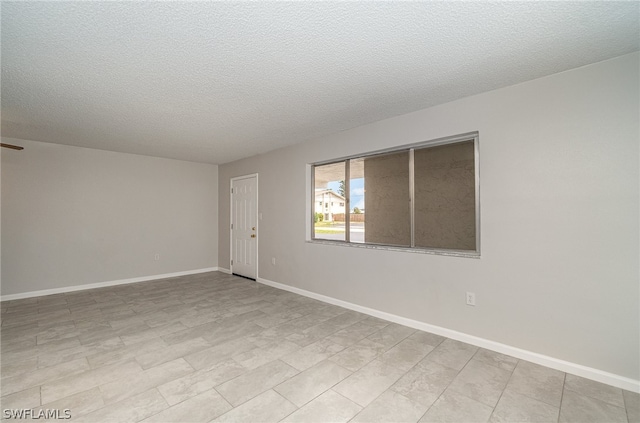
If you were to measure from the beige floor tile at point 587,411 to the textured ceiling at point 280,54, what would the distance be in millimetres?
2515

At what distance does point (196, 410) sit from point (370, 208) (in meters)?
2.92

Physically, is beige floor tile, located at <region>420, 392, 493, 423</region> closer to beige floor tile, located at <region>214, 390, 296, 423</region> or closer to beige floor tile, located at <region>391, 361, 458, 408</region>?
beige floor tile, located at <region>391, 361, 458, 408</region>

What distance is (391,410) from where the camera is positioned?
6.10 feet

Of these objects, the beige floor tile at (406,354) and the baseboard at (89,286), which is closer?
the beige floor tile at (406,354)

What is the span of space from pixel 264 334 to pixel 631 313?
124 inches

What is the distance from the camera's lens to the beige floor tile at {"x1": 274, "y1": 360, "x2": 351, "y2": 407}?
2.01 m

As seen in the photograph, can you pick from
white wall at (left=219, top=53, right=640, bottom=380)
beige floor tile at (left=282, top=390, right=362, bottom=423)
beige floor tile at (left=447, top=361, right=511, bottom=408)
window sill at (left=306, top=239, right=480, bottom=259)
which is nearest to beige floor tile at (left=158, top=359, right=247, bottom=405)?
beige floor tile at (left=282, top=390, right=362, bottom=423)

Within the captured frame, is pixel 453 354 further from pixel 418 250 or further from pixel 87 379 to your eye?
pixel 87 379

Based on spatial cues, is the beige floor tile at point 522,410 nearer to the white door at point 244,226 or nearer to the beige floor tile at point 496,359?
the beige floor tile at point 496,359

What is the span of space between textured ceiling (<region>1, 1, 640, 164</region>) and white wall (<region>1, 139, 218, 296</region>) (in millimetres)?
1579

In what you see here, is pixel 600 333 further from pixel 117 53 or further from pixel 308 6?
pixel 117 53

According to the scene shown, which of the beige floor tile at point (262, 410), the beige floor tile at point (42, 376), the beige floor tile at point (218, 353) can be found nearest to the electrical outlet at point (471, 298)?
the beige floor tile at point (262, 410)

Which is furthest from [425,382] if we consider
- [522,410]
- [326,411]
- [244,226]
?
[244,226]

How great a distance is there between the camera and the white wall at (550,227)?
2.16 meters
